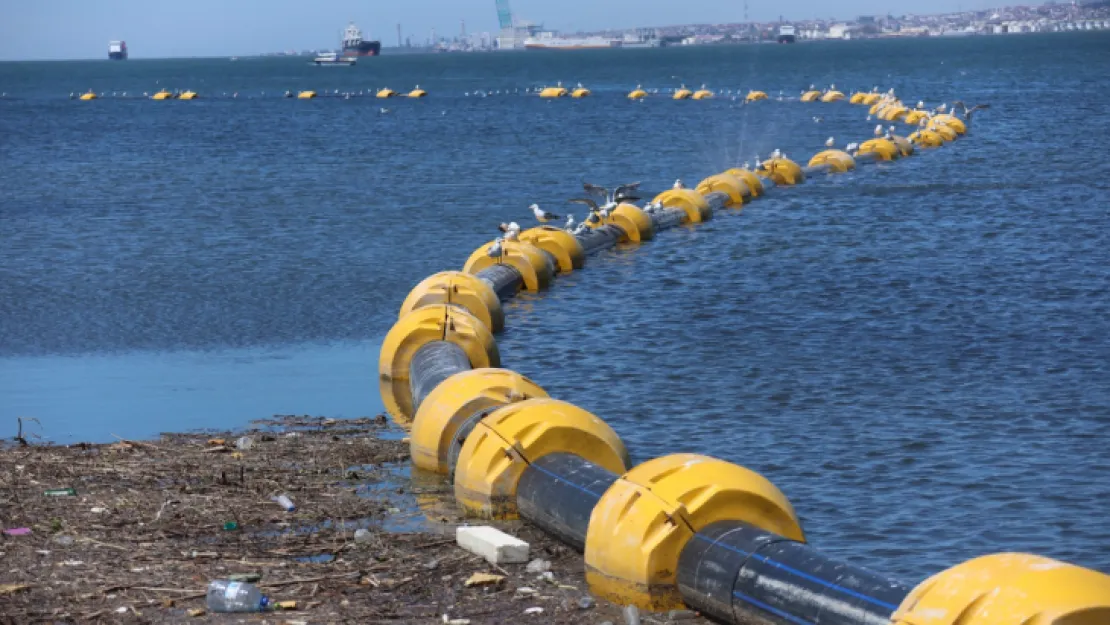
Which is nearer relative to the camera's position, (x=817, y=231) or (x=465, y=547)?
(x=465, y=547)

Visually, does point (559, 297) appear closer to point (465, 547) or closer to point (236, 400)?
point (236, 400)

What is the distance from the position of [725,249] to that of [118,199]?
776 inches

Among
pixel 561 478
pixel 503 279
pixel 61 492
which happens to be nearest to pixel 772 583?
pixel 561 478

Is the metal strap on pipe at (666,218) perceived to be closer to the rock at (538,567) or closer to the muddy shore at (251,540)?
the muddy shore at (251,540)

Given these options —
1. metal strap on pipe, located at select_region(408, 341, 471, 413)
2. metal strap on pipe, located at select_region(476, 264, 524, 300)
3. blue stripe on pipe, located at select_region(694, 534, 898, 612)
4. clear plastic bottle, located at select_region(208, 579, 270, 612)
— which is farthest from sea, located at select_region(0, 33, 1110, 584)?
clear plastic bottle, located at select_region(208, 579, 270, 612)

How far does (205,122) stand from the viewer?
301 feet

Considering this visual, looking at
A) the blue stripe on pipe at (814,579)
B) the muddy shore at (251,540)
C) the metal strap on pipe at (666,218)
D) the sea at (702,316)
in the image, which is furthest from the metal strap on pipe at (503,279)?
the blue stripe on pipe at (814,579)

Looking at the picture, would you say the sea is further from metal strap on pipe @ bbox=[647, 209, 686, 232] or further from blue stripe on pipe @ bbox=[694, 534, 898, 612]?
blue stripe on pipe @ bbox=[694, 534, 898, 612]

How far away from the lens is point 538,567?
33.9 feet

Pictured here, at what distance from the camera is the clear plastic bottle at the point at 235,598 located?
9.35m

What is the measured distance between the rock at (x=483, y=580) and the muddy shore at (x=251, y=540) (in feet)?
0.11

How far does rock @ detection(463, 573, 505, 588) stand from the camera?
391 inches

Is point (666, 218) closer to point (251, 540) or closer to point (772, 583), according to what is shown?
point (251, 540)

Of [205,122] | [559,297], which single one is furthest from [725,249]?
[205,122]
